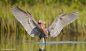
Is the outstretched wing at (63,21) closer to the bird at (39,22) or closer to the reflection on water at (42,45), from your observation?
the bird at (39,22)

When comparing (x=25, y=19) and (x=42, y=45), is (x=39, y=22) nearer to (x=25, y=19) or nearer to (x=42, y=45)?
(x=25, y=19)

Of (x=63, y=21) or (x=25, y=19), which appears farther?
(x=63, y=21)

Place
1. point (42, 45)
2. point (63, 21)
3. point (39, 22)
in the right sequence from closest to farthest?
point (42, 45), point (39, 22), point (63, 21)

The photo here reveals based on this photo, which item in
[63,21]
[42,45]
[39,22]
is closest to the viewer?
[42,45]

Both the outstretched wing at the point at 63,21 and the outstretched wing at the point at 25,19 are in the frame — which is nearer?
the outstretched wing at the point at 25,19

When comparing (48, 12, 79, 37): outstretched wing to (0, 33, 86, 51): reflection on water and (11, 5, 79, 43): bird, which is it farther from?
(0, 33, 86, 51): reflection on water

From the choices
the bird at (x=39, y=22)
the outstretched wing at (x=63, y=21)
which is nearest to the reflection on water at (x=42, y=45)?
the bird at (x=39, y=22)

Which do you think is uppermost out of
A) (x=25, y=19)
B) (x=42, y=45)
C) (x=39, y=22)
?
(x=25, y=19)

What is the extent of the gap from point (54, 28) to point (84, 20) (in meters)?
4.72

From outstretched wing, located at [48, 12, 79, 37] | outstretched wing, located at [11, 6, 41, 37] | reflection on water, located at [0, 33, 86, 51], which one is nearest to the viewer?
reflection on water, located at [0, 33, 86, 51]

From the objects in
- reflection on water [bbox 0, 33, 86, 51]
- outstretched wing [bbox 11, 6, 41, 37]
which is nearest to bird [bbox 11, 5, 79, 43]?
outstretched wing [bbox 11, 6, 41, 37]

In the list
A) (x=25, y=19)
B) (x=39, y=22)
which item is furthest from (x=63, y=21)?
(x=25, y=19)

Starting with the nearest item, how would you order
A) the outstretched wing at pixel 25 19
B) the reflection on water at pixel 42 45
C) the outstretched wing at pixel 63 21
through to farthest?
the reflection on water at pixel 42 45 < the outstretched wing at pixel 25 19 < the outstretched wing at pixel 63 21

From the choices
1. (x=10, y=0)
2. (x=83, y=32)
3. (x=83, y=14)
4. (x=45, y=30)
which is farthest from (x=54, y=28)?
(x=10, y=0)
